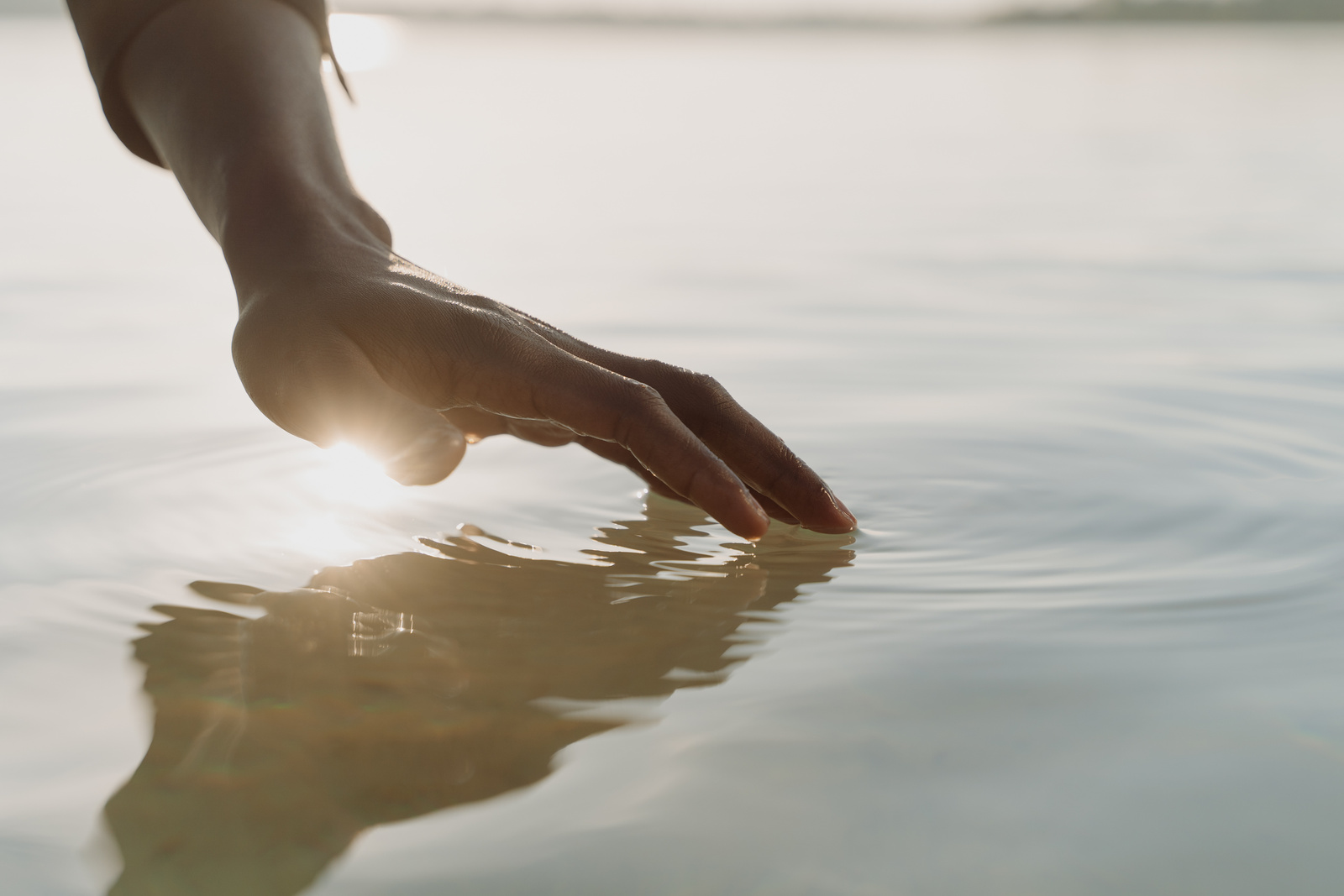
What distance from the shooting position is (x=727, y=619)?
1303mm

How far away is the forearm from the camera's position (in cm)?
141

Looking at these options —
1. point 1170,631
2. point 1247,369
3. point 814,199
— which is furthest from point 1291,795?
point 814,199

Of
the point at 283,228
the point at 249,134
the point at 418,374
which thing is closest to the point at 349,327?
the point at 418,374

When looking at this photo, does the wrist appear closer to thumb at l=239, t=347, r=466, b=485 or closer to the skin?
the skin

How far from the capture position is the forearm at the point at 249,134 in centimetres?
141

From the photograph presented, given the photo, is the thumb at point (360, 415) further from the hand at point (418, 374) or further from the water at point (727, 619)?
the water at point (727, 619)

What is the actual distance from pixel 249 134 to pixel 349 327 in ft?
1.15

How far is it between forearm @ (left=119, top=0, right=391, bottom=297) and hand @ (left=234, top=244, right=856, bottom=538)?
0.06 m

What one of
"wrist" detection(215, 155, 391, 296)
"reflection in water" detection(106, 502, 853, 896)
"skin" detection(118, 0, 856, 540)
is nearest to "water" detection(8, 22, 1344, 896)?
"reflection in water" detection(106, 502, 853, 896)

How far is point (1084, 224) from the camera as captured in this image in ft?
16.8

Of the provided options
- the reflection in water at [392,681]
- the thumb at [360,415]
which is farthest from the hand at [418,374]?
the reflection in water at [392,681]

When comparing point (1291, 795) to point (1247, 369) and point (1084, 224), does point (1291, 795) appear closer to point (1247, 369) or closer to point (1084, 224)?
point (1247, 369)

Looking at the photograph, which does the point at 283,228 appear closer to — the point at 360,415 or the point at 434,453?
the point at 360,415

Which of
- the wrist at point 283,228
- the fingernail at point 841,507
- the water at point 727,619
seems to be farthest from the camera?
the fingernail at point 841,507
